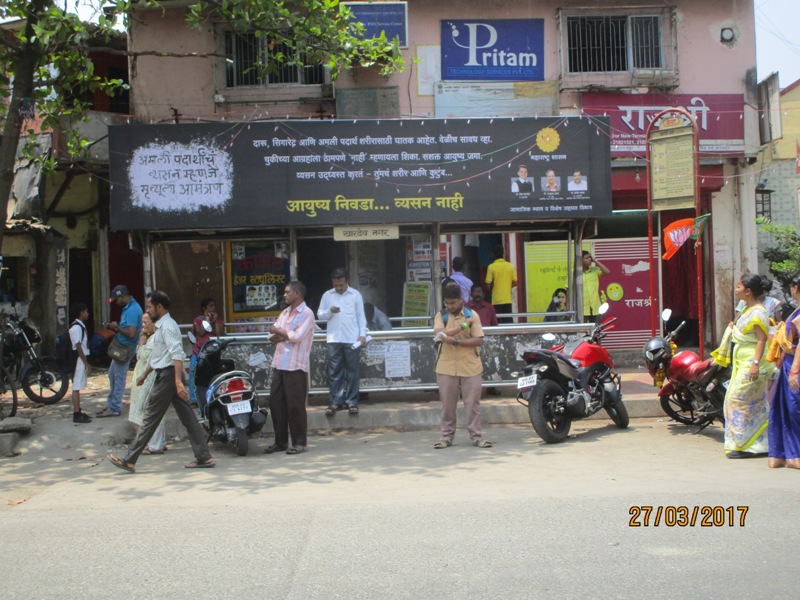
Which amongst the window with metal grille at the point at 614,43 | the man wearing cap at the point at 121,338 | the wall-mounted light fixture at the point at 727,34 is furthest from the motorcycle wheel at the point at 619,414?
the wall-mounted light fixture at the point at 727,34

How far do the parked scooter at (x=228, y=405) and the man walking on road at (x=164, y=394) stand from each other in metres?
0.59

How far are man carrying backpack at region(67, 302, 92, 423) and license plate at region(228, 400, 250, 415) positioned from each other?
2.21 metres

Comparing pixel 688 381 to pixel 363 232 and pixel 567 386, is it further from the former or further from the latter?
pixel 363 232

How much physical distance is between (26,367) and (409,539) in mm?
7067

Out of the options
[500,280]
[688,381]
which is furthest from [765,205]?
A: [688,381]

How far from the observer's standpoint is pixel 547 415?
8406 mm

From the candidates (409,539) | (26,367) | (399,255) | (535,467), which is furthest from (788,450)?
(26,367)

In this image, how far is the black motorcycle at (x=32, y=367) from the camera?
33.6ft

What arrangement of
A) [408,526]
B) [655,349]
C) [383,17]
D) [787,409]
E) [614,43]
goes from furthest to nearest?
[614,43], [383,17], [655,349], [787,409], [408,526]

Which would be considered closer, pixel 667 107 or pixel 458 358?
pixel 458 358

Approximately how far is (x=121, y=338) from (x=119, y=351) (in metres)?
0.16

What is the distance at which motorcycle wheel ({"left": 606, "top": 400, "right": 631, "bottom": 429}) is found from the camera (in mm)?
9094

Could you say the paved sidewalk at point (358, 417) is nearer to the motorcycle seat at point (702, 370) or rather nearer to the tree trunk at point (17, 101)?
the motorcycle seat at point (702, 370)

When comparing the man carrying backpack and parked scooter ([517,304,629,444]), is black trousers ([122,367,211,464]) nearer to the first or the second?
the man carrying backpack
